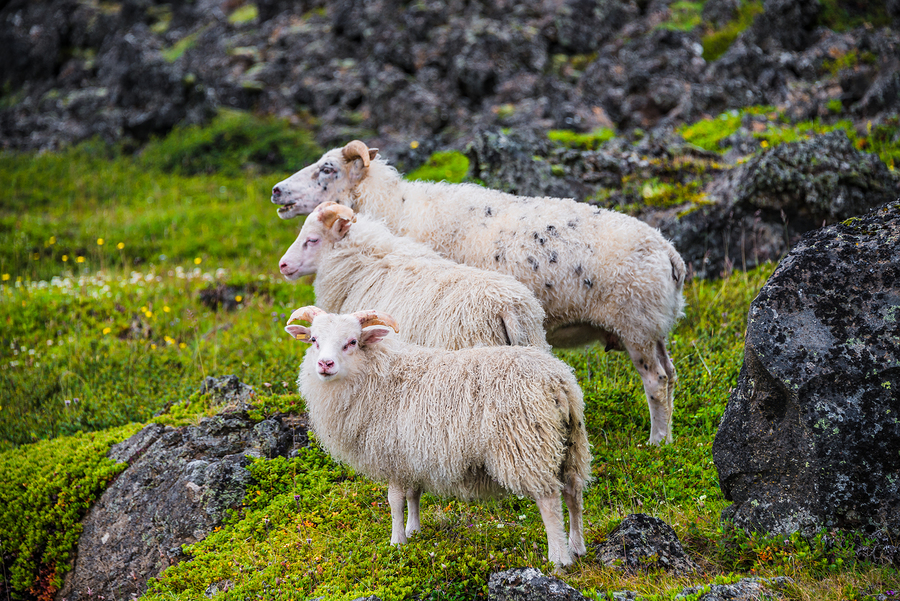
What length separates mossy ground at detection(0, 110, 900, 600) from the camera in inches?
184

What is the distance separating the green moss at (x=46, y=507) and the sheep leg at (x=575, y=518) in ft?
14.6

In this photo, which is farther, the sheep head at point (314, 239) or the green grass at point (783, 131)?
the green grass at point (783, 131)

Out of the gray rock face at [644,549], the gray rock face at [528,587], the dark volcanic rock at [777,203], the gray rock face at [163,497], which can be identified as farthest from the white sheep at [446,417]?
the dark volcanic rock at [777,203]

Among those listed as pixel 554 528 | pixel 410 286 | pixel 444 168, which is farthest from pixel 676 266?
pixel 444 168

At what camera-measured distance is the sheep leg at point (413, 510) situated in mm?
5281

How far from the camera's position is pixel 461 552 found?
4914mm

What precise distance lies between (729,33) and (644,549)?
18.4 m

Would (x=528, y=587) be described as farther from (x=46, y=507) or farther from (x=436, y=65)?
(x=436, y=65)

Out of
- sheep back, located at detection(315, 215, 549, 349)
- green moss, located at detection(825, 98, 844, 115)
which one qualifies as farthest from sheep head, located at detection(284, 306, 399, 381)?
green moss, located at detection(825, 98, 844, 115)

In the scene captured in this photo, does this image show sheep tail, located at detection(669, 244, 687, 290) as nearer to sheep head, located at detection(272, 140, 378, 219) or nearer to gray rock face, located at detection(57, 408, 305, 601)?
sheep head, located at detection(272, 140, 378, 219)

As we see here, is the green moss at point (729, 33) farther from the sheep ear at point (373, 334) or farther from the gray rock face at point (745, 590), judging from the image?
the gray rock face at point (745, 590)

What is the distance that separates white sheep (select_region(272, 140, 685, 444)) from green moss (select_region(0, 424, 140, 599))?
3.99 meters

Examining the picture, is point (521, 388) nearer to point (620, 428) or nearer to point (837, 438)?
point (837, 438)

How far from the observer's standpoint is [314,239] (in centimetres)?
678
